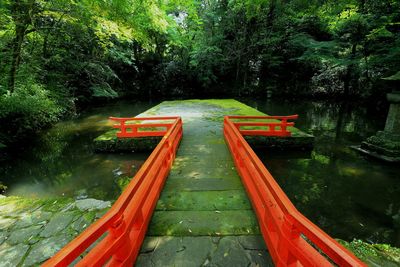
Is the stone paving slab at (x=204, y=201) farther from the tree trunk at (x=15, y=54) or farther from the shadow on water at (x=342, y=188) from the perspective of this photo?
the tree trunk at (x=15, y=54)

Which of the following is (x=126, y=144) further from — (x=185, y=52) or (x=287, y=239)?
(x=185, y=52)

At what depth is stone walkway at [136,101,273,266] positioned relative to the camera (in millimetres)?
2359

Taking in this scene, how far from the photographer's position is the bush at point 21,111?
7.74m

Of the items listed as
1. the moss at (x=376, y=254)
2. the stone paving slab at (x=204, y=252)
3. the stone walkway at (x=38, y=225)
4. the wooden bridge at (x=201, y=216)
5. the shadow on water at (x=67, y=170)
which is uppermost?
the wooden bridge at (x=201, y=216)

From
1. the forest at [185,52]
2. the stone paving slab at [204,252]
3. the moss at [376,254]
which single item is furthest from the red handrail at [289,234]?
the forest at [185,52]

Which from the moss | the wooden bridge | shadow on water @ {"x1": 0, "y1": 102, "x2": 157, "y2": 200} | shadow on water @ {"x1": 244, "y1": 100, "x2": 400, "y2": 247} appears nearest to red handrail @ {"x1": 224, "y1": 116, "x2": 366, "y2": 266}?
the wooden bridge

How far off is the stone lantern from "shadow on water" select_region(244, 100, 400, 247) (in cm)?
39

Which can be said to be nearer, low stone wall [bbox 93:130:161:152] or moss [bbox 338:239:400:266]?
moss [bbox 338:239:400:266]

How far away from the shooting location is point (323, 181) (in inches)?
226

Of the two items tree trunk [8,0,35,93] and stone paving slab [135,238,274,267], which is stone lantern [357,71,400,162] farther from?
tree trunk [8,0,35,93]

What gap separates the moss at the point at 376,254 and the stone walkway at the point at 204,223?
1.12 meters

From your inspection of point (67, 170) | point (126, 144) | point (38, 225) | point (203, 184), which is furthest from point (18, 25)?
point (203, 184)

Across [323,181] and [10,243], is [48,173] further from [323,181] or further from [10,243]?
[323,181]

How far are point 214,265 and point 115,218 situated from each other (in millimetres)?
1093
